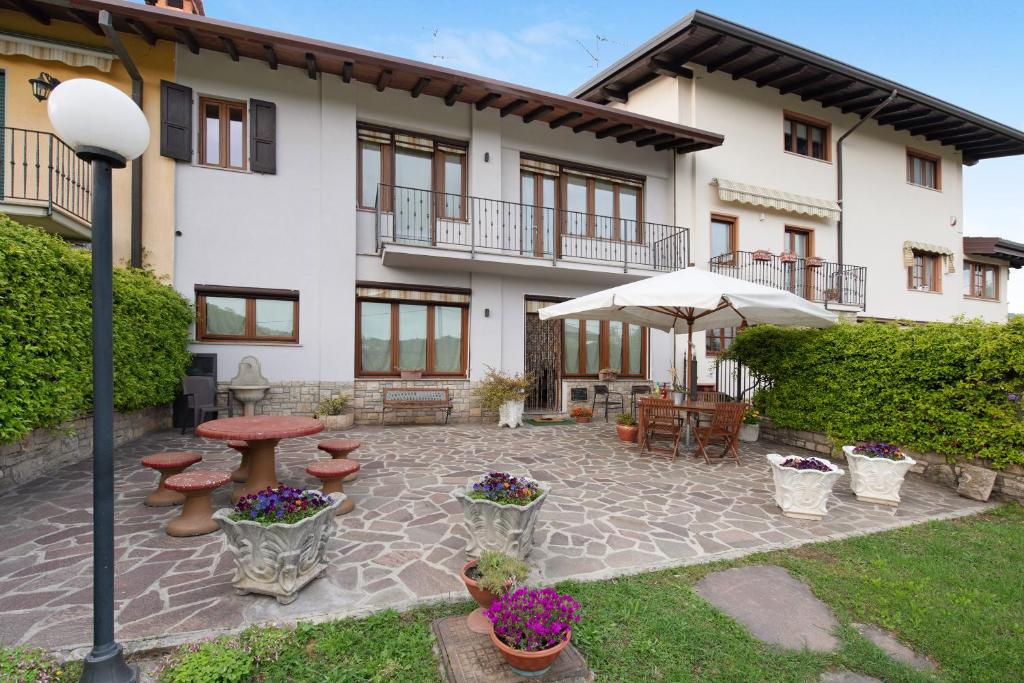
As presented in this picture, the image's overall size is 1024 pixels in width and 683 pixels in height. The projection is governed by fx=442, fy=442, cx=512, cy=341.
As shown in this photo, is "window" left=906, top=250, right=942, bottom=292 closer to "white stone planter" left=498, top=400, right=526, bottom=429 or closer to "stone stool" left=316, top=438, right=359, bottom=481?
"white stone planter" left=498, top=400, right=526, bottom=429

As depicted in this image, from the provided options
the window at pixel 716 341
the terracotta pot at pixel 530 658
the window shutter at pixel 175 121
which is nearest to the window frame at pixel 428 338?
the window shutter at pixel 175 121

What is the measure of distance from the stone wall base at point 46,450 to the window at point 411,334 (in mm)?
3953

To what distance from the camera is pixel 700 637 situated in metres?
2.47

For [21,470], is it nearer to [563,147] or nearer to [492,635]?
[492,635]

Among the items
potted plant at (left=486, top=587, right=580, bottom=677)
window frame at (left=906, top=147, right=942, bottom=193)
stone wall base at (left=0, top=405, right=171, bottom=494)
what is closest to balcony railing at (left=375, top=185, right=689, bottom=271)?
stone wall base at (left=0, top=405, right=171, bottom=494)

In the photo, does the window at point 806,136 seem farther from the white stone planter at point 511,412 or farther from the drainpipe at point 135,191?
the drainpipe at point 135,191

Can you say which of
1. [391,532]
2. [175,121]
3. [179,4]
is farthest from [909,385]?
[179,4]

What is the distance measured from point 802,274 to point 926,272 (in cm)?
578

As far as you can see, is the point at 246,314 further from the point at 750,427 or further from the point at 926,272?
the point at 926,272

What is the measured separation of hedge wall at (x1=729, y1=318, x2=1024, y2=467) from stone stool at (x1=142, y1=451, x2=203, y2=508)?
812 centimetres

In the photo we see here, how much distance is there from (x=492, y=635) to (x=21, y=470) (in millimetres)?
5665

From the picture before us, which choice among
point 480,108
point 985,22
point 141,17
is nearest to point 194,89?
point 141,17

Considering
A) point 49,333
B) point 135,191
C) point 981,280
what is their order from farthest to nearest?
point 981,280 < point 135,191 < point 49,333

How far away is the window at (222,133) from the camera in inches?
324
